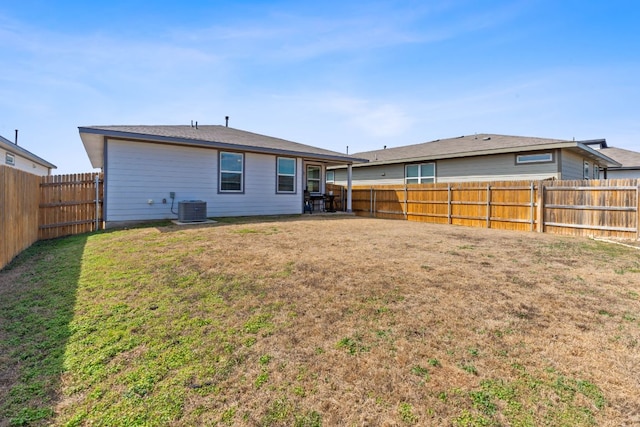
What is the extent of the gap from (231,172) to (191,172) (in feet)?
4.56

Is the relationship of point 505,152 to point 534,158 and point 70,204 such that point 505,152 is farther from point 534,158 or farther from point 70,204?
point 70,204

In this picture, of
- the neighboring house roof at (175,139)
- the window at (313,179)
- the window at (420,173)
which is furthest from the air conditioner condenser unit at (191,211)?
the window at (420,173)

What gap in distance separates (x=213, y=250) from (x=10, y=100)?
15.6 metres

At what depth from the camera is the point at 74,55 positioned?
30.7 feet

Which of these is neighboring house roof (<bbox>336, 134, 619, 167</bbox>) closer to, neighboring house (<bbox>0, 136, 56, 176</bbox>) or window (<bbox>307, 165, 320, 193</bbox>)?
window (<bbox>307, 165, 320, 193</bbox>)

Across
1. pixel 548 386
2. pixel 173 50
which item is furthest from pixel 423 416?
pixel 173 50

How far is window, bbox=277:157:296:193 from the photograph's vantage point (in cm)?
1243

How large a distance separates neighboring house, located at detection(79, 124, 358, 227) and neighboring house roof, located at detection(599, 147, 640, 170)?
1898cm

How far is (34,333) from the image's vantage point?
279cm

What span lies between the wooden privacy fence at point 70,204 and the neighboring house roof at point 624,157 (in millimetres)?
25838

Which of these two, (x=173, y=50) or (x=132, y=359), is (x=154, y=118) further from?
(x=132, y=359)

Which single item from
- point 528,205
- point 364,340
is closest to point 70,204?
point 364,340

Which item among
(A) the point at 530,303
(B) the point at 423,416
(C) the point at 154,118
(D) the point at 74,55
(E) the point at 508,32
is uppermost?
(E) the point at 508,32

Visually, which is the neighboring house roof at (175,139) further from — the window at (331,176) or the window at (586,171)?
the window at (586,171)
